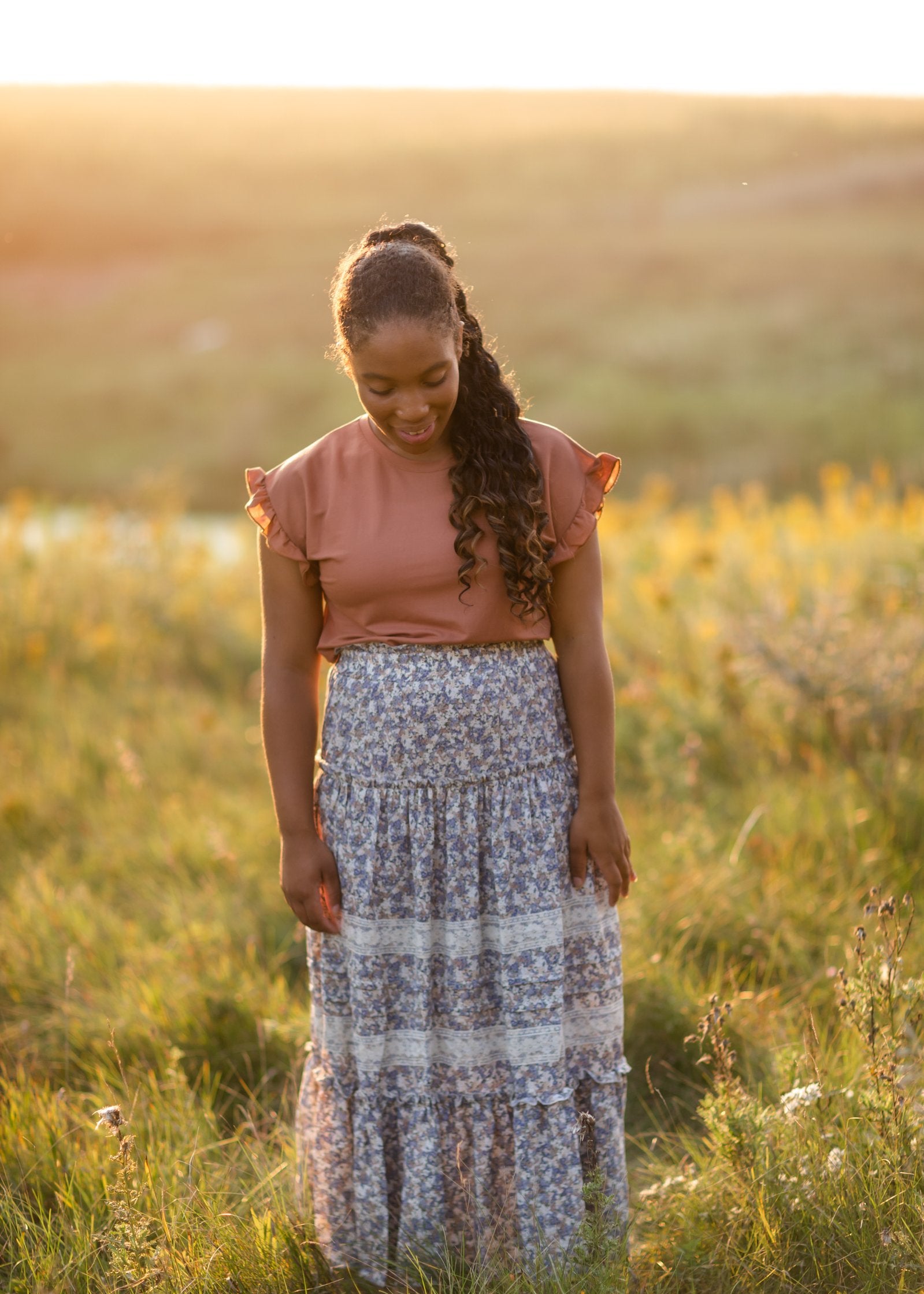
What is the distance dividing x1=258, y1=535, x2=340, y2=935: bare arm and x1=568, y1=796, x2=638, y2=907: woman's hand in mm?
402

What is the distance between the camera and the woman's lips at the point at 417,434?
1.79 meters

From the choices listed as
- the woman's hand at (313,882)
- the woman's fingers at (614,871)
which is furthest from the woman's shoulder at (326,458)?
the woman's fingers at (614,871)

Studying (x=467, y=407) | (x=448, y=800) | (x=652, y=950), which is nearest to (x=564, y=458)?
(x=467, y=407)

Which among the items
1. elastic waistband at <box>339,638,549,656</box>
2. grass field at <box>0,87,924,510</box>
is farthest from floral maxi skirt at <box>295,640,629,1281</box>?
grass field at <box>0,87,924,510</box>

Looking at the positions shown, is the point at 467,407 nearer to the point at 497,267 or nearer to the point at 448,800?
the point at 448,800

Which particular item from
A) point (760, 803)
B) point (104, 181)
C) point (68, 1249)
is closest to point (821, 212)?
point (104, 181)

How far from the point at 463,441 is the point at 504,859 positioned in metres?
0.68

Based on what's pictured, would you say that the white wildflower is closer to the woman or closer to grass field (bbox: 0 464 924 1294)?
grass field (bbox: 0 464 924 1294)

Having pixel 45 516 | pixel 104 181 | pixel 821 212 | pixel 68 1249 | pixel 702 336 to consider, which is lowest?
pixel 68 1249

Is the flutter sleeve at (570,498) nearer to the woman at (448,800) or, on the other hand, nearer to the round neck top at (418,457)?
the woman at (448,800)

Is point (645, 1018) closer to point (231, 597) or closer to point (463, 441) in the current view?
Result: point (463, 441)

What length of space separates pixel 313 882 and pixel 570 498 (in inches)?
30.0

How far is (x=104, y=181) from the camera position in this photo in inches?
1388

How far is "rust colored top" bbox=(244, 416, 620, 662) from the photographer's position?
5.98 feet
